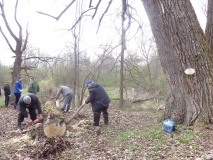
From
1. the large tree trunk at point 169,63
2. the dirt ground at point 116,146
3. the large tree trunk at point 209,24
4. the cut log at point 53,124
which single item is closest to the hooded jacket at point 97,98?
the dirt ground at point 116,146

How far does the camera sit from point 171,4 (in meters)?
4.88

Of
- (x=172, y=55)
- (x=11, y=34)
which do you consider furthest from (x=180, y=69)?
(x=11, y=34)

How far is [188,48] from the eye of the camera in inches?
194

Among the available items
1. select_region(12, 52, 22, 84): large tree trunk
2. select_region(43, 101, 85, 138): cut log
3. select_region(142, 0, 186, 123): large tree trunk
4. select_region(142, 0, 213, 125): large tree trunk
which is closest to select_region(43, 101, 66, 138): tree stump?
select_region(43, 101, 85, 138): cut log

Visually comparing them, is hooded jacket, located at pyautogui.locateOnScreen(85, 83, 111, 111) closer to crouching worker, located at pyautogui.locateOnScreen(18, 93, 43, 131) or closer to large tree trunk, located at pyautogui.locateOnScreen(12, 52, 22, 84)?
crouching worker, located at pyautogui.locateOnScreen(18, 93, 43, 131)

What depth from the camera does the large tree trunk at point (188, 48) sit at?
490 centimetres

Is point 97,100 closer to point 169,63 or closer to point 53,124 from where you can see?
point 53,124

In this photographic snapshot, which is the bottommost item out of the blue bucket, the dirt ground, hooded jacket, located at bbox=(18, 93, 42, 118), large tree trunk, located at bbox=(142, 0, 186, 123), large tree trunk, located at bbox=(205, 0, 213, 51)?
the dirt ground

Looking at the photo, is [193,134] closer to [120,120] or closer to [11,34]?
[120,120]

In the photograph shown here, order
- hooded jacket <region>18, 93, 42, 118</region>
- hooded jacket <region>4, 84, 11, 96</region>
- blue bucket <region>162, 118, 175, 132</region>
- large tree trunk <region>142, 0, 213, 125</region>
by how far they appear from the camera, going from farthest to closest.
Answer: hooded jacket <region>4, 84, 11, 96</region> < hooded jacket <region>18, 93, 42, 118</region> < blue bucket <region>162, 118, 175, 132</region> < large tree trunk <region>142, 0, 213, 125</region>

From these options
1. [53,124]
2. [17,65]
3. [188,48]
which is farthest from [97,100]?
[17,65]

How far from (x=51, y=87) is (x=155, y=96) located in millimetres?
8083

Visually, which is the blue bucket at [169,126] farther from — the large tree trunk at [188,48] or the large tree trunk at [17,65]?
the large tree trunk at [17,65]

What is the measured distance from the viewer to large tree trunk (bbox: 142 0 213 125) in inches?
193
